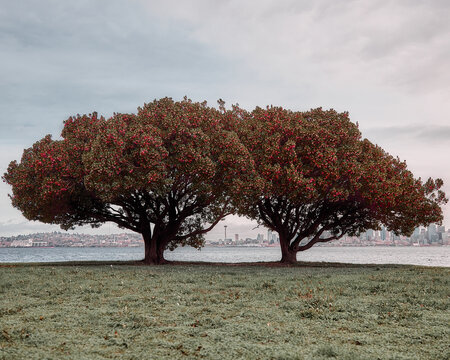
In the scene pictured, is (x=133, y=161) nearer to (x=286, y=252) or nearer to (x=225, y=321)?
(x=286, y=252)

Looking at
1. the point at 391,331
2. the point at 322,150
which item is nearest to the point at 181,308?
the point at 391,331

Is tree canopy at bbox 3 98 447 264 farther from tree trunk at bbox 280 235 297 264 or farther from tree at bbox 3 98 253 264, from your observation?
tree trunk at bbox 280 235 297 264

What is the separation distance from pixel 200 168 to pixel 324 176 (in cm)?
865

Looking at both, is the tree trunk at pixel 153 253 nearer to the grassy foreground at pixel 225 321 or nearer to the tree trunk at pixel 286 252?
the tree trunk at pixel 286 252

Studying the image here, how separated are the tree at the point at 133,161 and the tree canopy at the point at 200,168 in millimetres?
73

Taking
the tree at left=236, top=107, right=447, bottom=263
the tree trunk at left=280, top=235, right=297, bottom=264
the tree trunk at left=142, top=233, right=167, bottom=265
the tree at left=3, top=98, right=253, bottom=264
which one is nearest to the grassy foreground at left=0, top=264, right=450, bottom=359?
the tree at left=3, top=98, right=253, bottom=264

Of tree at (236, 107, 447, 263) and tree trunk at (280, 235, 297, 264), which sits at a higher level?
tree at (236, 107, 447, 263)

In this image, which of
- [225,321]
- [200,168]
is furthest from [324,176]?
[225,321]

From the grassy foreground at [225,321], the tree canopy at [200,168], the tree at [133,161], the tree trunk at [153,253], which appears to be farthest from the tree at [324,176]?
the grassy foreground at [225,321]

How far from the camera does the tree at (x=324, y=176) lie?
92.1 feet

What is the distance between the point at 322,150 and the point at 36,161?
19396mm

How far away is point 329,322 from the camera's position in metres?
10.6

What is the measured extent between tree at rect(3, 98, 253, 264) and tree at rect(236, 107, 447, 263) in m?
1.78

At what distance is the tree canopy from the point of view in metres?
26.4
